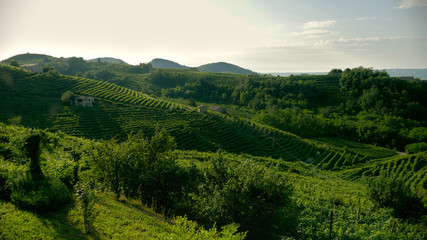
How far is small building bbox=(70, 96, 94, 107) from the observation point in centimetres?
5414

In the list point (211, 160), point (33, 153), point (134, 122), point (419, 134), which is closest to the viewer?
point (33, 153)

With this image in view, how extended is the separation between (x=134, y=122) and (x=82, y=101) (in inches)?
637

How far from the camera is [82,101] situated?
2142 inches

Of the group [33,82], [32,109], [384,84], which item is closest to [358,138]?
[384,84]

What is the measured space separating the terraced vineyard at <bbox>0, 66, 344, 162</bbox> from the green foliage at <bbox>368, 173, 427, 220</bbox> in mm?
28941

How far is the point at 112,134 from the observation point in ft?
143

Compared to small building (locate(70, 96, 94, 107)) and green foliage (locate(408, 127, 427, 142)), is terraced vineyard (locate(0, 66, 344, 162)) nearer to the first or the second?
small building (locate(70, 96, 94, 107))

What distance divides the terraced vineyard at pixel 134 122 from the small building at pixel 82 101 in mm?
2029

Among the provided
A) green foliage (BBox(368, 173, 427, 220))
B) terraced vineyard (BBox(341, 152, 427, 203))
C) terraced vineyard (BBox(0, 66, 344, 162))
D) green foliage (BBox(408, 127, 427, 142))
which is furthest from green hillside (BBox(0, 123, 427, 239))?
green foliage (BBox(408, 127, 427, 142))

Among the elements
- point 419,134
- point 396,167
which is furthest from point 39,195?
point 419,134

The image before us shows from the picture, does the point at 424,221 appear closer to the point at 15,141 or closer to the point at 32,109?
the point at 15,141

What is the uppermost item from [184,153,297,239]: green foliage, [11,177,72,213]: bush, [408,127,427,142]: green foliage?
[11,177,72,213]: bush

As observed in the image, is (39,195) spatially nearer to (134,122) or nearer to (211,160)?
(211,160)

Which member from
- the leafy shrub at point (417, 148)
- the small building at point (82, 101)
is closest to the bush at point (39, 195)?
the small building at point (82, 101)
